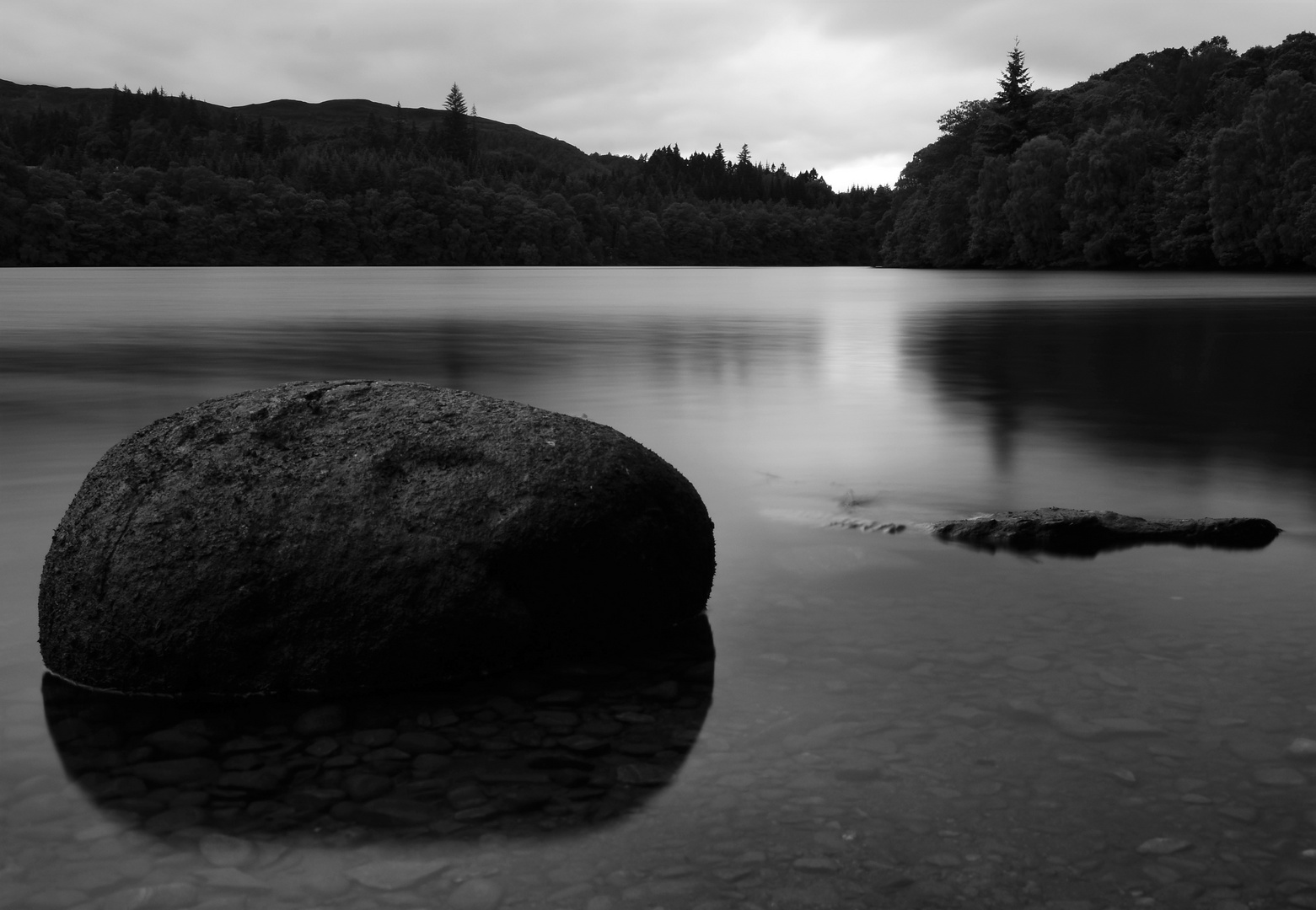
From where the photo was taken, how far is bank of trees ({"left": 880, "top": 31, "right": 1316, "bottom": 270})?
8381 centimetres

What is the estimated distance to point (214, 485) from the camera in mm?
5781

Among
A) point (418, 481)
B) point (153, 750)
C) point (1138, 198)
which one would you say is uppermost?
point (1138, 198)

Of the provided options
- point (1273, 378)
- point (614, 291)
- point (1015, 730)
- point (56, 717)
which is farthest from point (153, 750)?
point (614, 291)

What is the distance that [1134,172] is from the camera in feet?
327

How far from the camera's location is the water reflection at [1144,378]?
13.1 metres

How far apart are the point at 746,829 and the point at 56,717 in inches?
118

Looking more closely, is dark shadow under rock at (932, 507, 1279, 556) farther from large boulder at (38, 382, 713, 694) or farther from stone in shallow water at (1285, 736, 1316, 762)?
stone in shallow water at (1285, 736, 1316, 762)

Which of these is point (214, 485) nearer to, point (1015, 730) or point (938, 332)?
point (1015, 730)

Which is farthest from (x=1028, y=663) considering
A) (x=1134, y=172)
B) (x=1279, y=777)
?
(x=1134, y=172)

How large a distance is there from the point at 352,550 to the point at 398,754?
1.16 meters

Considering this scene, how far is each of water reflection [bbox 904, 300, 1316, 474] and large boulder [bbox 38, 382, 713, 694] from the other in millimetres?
6403

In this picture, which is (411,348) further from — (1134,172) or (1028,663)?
(1134,172)

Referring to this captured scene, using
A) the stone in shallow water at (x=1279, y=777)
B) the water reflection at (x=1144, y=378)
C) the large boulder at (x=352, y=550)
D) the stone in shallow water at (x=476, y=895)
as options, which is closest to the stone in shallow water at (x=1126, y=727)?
the stone in shallow water at (x=1279, y=777)

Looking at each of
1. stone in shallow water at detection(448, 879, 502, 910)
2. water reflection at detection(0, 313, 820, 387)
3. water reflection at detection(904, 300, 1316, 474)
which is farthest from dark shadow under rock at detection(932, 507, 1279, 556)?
water reflection at detection(0, 313, 820, 387)
